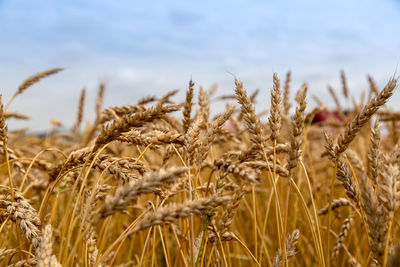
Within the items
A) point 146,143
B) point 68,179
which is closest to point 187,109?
point 146,143

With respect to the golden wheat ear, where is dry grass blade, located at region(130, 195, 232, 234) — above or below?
below

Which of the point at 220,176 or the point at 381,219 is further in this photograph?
the point at 220,176

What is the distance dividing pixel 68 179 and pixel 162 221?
859mm

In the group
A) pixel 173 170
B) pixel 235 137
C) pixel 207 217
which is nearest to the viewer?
pixel 173 170

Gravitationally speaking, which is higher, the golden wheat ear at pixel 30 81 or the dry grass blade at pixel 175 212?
the golden wheat ear at pixel 30 81

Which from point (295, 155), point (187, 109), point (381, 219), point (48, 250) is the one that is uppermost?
point (187, 109)

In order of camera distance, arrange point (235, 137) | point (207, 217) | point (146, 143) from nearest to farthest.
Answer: point (207, 217)
point (146, 143)
point (235, 137)

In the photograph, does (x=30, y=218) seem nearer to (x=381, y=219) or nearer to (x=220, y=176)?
(x=220, y=176)

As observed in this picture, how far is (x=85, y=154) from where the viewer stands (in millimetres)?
1247

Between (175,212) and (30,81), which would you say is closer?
(175,212)

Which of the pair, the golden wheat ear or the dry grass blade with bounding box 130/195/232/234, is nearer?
the dry grass blade with bounding box 130/195/232/234

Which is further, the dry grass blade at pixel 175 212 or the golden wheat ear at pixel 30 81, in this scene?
the golden wheat ear at pixel 30 81

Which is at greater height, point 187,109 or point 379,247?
point 187,109

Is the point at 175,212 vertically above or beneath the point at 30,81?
beneath
